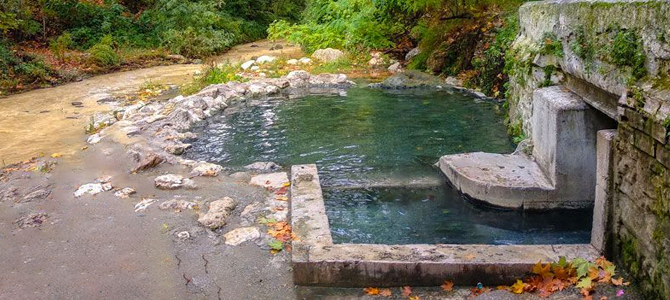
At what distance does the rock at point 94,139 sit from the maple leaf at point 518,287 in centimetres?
647

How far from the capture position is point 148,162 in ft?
22.4

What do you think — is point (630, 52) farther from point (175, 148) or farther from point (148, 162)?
point (175, 148)

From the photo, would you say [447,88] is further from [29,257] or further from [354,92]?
[29,257]

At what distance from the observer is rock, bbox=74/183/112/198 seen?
19.7ft

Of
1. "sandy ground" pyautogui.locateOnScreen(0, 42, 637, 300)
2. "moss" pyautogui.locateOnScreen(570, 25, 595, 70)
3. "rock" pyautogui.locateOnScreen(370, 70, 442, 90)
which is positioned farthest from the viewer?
"rock" pyautogui.locateOnScreen(370, 70, 442, 90)

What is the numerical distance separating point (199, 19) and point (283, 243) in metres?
17.4

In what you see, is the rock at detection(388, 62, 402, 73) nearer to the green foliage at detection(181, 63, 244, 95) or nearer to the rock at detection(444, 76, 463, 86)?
the rock at detection(444, 76, 463, 86)

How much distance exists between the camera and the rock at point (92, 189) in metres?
6.00

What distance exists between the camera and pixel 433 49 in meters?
14.9

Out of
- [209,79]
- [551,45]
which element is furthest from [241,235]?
[209,79]

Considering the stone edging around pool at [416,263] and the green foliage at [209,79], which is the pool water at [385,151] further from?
the green foliage at [209,79]

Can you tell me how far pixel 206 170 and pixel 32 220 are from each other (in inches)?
75.2

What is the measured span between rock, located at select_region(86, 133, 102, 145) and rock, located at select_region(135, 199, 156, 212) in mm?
2946

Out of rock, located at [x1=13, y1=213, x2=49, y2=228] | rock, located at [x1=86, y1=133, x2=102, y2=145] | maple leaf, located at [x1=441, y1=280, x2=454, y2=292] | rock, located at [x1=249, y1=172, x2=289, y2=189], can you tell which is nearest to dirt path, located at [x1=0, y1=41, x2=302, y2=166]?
rock, located at [x1=86, y1=133, x2=102, y2=145]
